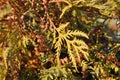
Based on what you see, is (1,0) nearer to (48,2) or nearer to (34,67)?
(48,2)

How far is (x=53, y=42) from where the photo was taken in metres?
1.83

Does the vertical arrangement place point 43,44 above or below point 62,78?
above

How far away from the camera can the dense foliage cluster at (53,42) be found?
5.95 ft

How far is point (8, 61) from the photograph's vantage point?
176cm

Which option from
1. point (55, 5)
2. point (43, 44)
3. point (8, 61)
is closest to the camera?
point (8, 61)

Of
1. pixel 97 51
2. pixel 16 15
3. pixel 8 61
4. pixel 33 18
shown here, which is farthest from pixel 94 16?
pixel 8 61

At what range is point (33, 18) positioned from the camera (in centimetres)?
Answer: 205

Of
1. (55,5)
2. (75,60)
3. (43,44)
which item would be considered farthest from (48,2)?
(75,60)

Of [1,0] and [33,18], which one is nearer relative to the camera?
[1,0]

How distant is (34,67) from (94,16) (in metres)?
0.49

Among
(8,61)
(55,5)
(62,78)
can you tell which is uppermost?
(55,5)

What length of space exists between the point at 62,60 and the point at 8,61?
1.03 ft

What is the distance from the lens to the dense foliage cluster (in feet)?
5.95

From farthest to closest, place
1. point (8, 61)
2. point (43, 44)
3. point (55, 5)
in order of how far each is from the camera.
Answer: point (55, 5) < point (43, 44) < point (8, 61)
